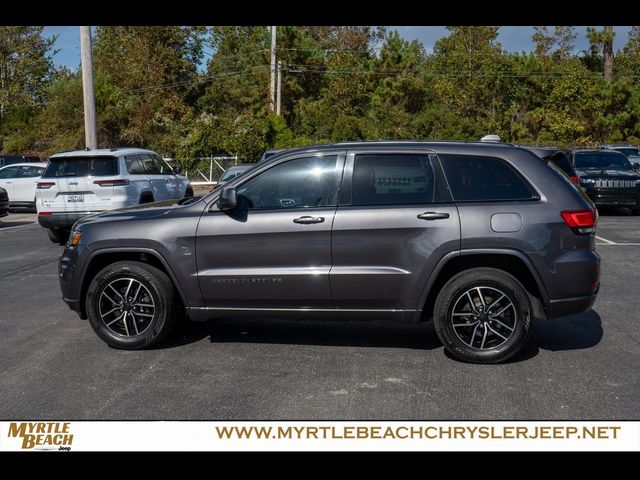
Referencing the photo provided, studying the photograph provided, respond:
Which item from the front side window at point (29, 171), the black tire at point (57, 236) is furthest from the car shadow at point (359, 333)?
the front side window at point (29, 171)

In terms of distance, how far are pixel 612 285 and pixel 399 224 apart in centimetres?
450

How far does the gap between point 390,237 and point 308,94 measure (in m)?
44.6

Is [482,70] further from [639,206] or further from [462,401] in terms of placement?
[462,401]

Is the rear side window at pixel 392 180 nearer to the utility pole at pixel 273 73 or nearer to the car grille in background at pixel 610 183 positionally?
the car grille in background at pixel 610 183

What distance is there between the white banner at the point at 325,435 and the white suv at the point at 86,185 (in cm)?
873

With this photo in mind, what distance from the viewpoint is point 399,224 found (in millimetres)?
6027

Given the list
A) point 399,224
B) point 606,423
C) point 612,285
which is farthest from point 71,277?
point 612,285

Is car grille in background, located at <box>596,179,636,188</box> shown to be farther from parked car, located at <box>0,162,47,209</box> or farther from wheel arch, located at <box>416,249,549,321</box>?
parked car, located at <box>0,162,47,209</box>

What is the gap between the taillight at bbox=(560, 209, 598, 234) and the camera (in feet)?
19.5

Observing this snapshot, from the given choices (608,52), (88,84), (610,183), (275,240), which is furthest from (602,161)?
(608,52)

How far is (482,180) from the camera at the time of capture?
20.2 ft

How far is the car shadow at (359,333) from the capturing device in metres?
6.69

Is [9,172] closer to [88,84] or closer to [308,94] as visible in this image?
[88,84]

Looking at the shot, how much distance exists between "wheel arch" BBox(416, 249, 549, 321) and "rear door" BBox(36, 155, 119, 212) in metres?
8.33
